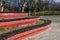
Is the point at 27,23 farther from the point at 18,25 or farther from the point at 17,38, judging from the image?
the point at 17,38

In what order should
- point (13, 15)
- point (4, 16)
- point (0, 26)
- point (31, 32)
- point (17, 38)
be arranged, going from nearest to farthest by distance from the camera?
point (17, 38)
point (0, 26)
point (31, 32)
point (4, 16)
point (13, 15)

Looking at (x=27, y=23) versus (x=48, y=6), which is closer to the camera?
(x=27, y=23)

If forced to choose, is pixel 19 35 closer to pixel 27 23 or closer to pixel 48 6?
pixel 27 23

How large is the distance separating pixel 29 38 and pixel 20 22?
2960 mm

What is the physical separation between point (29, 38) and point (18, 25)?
8.36 feet

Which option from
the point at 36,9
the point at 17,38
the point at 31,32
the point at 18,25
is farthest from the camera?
the point at 36,9

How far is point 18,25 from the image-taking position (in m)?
13.4

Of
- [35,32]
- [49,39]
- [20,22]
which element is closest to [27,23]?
[20,22]

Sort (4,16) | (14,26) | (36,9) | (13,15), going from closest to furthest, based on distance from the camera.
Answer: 1. (14,26)
2. (4,16)
3. (13,15)
4. (36,9)

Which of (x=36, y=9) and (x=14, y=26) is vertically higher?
(x=14, y=26)

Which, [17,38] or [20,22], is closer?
[17,38]

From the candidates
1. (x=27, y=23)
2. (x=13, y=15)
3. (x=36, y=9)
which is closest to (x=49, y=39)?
(x=27, y=23)

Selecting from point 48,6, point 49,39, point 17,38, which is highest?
point 17,38

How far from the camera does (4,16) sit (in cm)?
1526
